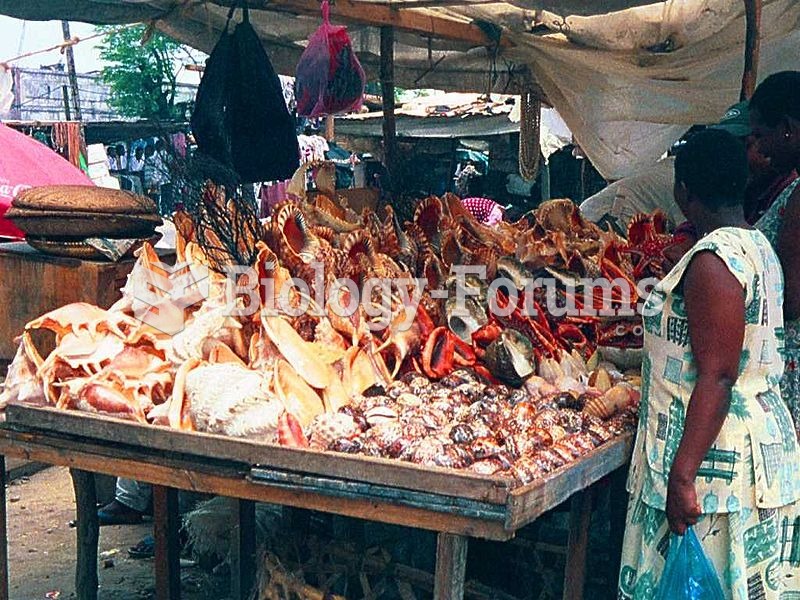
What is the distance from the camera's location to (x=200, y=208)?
3.29 metres

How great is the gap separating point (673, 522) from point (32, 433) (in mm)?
1810

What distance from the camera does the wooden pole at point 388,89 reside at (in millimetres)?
5672

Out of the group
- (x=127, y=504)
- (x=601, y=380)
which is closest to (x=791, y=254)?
(x=601, y=380)

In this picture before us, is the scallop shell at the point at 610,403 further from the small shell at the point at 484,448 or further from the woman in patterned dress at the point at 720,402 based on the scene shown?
the small shell at the point at 484,448

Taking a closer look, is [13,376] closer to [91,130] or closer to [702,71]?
[702,71]


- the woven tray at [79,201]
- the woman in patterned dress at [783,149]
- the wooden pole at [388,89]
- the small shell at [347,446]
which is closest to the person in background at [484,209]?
the wooden pole at [388,89]

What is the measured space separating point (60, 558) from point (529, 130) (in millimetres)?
5588

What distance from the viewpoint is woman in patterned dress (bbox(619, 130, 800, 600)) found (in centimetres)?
218

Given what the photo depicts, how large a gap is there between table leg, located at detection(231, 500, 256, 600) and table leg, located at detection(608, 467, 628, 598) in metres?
1.31

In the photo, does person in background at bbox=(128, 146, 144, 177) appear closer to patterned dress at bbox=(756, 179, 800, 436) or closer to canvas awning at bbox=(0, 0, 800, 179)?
canvas awning at bbox=(0, 0, 800, 179)

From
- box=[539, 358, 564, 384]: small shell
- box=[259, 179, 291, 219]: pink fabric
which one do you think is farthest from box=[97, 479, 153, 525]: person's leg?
box=[259, 179, 291, 219]: pink fabric

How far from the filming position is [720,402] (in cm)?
220

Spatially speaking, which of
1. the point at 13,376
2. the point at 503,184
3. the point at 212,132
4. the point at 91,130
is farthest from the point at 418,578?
the point at 503,184

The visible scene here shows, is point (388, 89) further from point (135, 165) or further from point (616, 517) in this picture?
point (135, 165)
